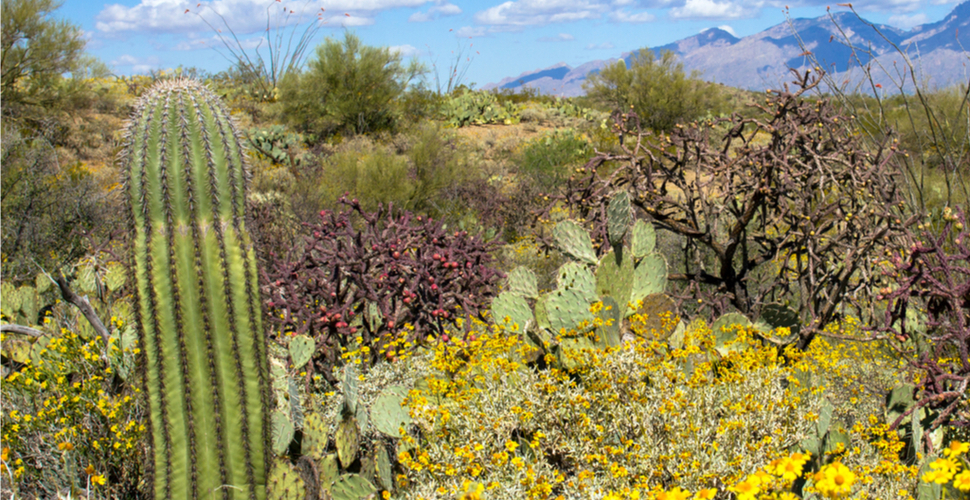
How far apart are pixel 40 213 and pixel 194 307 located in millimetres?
6859

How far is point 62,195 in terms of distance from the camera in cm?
807

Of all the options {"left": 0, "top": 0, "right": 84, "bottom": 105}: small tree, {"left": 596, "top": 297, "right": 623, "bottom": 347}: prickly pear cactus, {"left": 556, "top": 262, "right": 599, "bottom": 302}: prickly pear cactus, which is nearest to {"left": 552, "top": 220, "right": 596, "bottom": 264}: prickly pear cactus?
{"left": 556, "top": 262, "right": 599, "bottom": 302}: prickly pear cactus

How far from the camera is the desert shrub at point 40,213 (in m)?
6.69

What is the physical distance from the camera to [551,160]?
500 inches

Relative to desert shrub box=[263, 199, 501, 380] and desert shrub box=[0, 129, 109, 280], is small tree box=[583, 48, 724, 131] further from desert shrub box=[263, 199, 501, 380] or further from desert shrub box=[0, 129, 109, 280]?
desert shrub box=[263, 199, 501, 380]

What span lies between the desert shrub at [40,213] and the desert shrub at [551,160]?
668 centimetres

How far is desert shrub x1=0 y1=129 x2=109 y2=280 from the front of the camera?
263 inches

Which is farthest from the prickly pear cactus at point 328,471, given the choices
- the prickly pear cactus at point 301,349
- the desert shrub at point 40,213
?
the desert shrub at point 40,213

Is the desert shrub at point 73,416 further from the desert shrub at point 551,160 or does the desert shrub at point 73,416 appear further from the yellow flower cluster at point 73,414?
the desert shrub at point 551,160

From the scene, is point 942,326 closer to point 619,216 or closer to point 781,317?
point 781,317

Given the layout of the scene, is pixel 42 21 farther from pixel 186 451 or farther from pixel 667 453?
pixel 667 453

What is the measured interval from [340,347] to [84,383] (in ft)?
4.66

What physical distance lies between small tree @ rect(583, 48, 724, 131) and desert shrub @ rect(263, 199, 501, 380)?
15.6m

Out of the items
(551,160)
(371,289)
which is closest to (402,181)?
(551,160)
